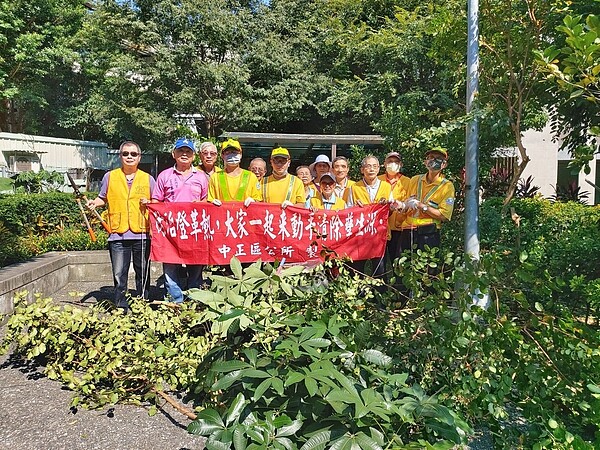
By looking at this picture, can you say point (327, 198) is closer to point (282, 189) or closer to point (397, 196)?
point (282, 189)

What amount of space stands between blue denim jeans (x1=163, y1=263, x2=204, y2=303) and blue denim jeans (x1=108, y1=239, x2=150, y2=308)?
27cm

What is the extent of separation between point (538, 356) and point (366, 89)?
16.9 m

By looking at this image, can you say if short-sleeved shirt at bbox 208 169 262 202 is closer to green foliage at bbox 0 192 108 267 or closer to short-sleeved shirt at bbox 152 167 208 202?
short-sleeved shirt at bbox 152 167 208 202

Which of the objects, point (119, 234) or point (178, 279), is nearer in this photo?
point (119, 234)

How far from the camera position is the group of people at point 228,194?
5.07 m

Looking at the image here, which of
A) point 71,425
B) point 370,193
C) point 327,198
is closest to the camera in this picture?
point 71,425

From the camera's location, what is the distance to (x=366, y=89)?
18156mm

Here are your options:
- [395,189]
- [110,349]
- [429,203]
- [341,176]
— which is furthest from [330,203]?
[110,349]

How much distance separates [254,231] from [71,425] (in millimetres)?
2661

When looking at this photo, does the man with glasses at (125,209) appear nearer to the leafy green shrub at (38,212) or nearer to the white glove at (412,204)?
the white glove at (412,204)

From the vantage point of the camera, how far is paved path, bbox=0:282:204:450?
9.03ft

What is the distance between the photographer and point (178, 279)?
5.33 m

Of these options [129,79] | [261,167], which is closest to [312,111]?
[129,79]

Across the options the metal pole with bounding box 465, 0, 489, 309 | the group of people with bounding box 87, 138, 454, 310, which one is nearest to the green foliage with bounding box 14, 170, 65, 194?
the group of people with bounding box 87, 138, 454, 310
